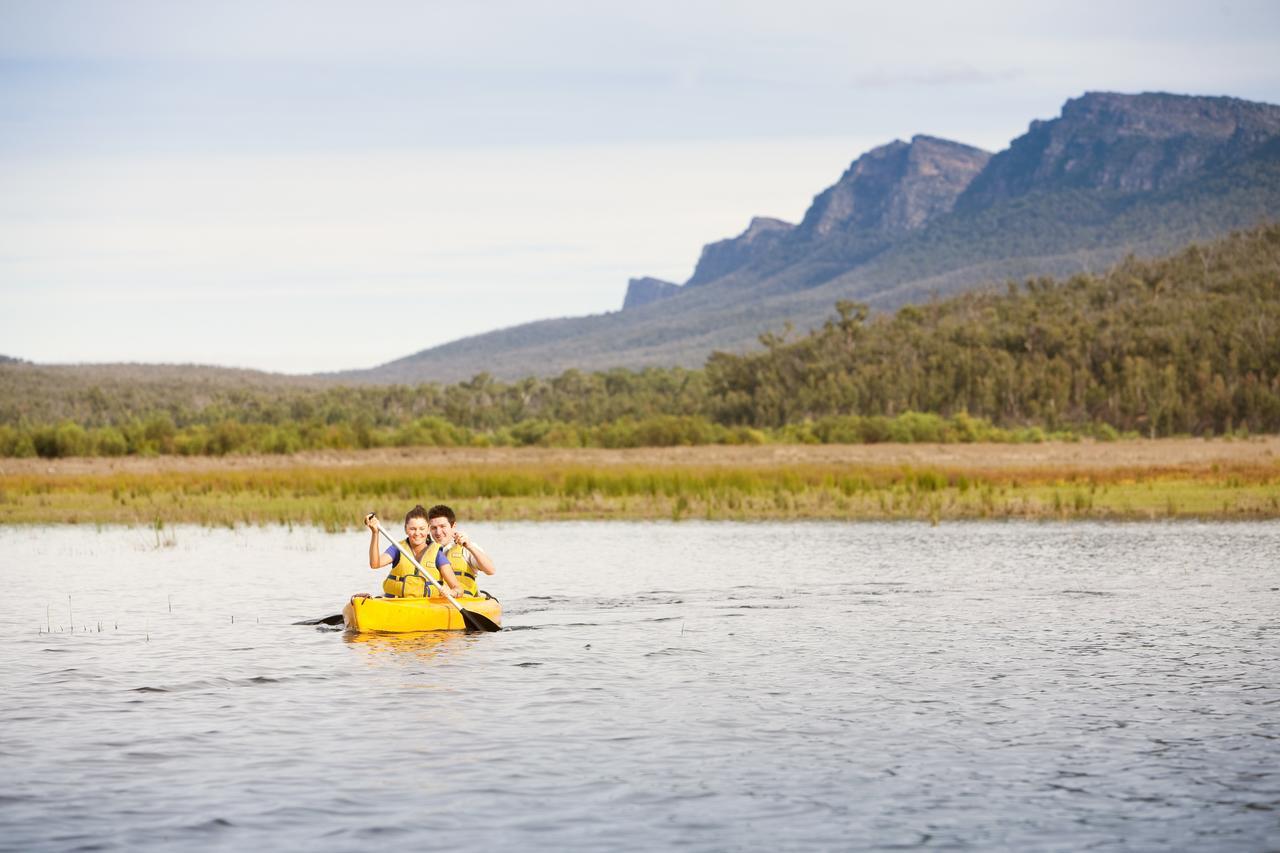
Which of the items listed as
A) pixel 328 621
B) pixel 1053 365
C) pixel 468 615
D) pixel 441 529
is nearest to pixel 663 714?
pixel 468 615

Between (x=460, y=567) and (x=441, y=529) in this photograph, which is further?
(x=460, y=567)

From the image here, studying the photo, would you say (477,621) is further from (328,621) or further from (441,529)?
(328,621)

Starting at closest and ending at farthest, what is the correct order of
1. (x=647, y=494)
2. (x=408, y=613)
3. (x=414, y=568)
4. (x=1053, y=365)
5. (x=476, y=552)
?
(x=408, y=613)
(x=414, y=568)
(x=476, y=552)
(x=647, y=494)
(x=1053, y=365)

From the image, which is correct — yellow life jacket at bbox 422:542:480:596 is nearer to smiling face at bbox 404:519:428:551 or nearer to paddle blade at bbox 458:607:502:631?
smiling face at bbox 404:519:428:551

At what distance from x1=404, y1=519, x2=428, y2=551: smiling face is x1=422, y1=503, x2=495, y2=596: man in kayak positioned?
137 millimetres

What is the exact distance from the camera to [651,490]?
48.0 metres

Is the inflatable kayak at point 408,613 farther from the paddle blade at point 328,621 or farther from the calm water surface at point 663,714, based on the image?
the paddle blade at point 328,621

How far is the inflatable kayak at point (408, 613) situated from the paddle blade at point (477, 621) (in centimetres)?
4

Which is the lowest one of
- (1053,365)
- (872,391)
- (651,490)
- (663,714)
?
(663,714)

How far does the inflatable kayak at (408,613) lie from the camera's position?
819 inches

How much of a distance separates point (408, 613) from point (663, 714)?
242 inches

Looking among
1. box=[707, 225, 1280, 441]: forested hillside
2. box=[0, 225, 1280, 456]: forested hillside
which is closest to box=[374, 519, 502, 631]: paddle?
box=[0, 225, 1280, 456]: forested hillside

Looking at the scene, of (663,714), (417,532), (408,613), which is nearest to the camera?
(663,714)

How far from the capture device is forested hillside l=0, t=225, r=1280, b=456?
280 feet
